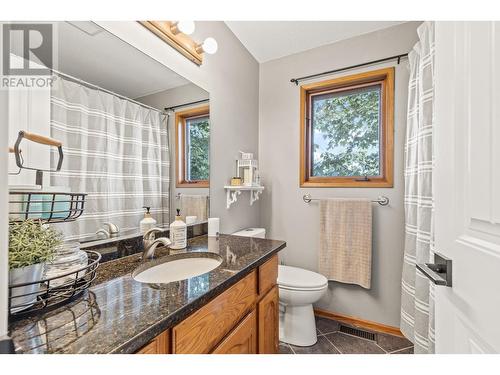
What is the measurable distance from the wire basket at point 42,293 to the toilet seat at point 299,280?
126cm

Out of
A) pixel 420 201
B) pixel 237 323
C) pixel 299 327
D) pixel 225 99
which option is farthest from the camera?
pixel 225 99

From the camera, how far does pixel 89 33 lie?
898mm

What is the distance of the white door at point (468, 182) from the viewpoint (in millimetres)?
433

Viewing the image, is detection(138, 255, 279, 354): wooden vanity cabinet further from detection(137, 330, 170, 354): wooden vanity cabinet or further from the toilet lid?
the toilet lid

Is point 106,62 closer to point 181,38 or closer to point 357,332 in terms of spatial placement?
point 181,38

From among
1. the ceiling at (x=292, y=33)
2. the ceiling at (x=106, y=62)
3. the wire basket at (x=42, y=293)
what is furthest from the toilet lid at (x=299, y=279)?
the ceiling at (x=292, y=33)

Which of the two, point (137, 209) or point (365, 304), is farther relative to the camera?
point (365, 304)

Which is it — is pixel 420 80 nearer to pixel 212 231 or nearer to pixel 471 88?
pixel 471 88

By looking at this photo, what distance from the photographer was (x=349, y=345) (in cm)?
164

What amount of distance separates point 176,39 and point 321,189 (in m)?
1.53

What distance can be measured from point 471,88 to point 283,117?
5.71ft

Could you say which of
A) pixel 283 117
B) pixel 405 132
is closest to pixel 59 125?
pixel 283 117

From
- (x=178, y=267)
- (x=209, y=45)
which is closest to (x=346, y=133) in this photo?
(x=209, y=45)

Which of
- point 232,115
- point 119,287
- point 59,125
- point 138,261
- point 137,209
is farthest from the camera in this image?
point 232,115
